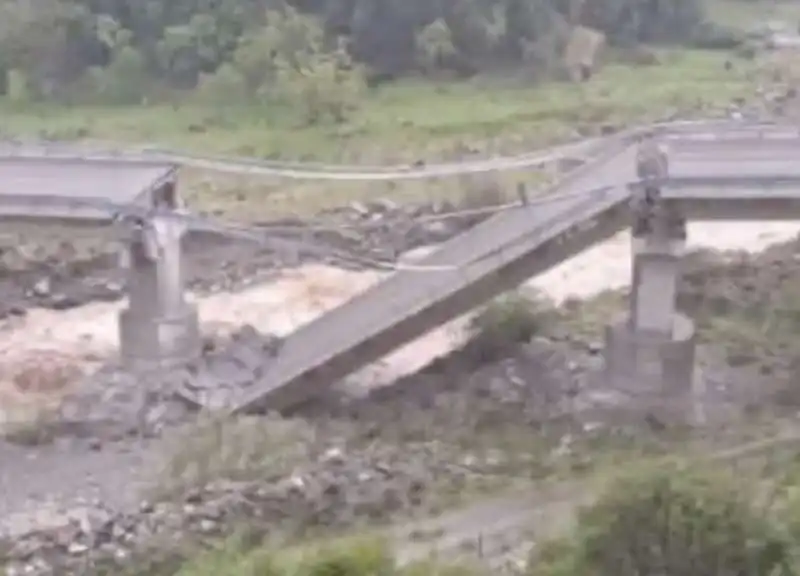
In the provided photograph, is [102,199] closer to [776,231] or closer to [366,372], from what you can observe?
[366,372]

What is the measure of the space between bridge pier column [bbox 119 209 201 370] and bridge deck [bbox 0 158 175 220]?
3.25ft

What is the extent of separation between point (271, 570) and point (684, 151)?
43.7 feet

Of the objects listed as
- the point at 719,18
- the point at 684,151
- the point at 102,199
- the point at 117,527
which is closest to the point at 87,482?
the point at 117,527

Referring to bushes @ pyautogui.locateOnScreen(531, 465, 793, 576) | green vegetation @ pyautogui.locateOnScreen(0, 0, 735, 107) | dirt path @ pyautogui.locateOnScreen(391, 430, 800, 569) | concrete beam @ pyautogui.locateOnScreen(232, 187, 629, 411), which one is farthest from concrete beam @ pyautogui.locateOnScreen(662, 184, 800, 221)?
green vegetation @ pyautogui.locateOnScreen(0, 0, 735, 107)

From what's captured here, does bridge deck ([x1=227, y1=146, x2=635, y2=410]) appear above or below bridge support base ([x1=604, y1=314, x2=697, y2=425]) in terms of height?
above

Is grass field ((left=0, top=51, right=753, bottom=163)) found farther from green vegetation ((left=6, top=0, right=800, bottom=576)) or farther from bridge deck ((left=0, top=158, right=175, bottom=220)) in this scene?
bridge deck ((left=0, top=158, right=175, bottom=220))

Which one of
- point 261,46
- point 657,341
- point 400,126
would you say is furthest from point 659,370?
point 261,46

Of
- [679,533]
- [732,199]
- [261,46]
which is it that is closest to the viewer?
[679,533]

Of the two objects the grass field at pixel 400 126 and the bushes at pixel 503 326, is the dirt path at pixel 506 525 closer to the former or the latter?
the bushes at pixel 503 326

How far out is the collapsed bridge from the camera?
2436 centimetres

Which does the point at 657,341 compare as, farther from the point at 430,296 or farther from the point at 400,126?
the point at 400,126

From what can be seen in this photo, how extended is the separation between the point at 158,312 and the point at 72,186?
2.74m

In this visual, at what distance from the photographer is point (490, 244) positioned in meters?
25.2

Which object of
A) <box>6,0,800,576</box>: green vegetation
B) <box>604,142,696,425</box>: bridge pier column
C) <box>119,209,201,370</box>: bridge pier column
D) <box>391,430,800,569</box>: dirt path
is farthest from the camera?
<box>6,0,800,576</box>: green vegetation
